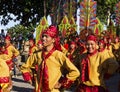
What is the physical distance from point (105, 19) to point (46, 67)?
159 feet

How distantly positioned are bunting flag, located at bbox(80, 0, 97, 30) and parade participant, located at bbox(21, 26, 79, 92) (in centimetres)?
1163

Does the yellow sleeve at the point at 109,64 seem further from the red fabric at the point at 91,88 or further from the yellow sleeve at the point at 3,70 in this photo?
the yellow sleeve at the point at 3,70

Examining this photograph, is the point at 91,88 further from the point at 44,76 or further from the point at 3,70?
the point at 3,70

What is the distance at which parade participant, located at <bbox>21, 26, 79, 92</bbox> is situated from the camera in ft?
22.0

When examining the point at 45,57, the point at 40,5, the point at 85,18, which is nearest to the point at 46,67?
the point at 45,57

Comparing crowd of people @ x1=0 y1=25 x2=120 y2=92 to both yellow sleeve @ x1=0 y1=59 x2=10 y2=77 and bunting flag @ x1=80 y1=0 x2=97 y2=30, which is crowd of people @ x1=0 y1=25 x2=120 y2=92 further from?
bunting flag @ x1=80 y1=0 x2=97 y2=30

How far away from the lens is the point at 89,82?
7270 mm

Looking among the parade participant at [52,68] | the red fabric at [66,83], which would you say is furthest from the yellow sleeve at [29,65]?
the red fabric at [66,83]

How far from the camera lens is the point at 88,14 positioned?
19031mm

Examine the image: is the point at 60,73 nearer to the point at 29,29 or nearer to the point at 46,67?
the point at 46,67

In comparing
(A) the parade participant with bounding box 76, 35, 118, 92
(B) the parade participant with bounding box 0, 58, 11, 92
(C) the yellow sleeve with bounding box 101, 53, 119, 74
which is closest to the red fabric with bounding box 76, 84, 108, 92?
(A) the parade participant with bounding box 76, 35, 118, 92

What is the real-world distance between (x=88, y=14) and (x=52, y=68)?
1241cm

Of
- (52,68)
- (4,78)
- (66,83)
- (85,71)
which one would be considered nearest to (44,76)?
(52,68)

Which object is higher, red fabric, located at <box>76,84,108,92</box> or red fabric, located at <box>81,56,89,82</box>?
red fabric, located at <box>81,56,89,82</box>
